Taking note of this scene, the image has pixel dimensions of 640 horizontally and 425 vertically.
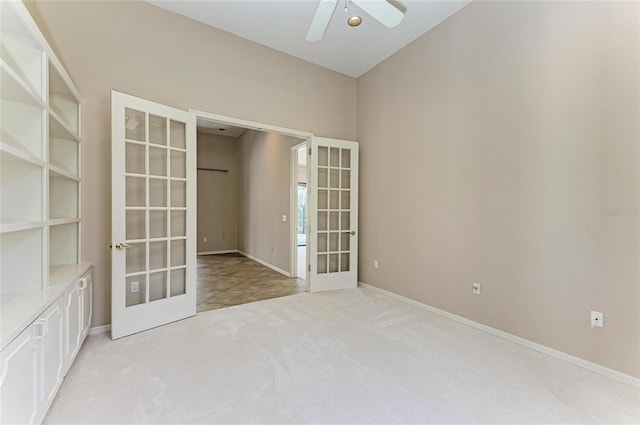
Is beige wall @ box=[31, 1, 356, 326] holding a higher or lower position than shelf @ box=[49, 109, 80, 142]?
higher

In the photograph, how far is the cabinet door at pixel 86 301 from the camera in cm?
221

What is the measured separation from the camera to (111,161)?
2537mm

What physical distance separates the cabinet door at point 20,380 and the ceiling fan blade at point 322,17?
262 cm

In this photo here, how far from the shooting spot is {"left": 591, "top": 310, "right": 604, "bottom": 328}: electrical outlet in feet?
6.62

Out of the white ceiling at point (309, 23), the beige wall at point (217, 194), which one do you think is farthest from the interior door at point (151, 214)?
the beige wall at point (217, 194)

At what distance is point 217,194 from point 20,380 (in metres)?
6.67

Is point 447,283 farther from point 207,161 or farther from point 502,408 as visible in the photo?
point 207,161

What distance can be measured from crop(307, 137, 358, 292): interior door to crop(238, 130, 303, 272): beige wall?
1.06 m

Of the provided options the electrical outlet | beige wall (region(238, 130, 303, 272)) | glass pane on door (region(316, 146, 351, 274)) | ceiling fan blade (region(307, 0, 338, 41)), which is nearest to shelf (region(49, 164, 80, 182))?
ceiling fan blade (region(307, 0, 338, 41))

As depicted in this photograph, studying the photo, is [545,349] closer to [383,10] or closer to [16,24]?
[383,10]

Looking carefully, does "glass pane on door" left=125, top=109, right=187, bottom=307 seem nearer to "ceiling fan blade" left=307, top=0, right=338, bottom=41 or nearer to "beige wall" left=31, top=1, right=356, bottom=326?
"beige wall" left=31, top=1, right=356, bottom=326

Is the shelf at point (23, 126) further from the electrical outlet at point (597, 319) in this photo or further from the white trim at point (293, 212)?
the electrical outlet at point (597, 319)

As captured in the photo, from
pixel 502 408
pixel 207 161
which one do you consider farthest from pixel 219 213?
pixel 502 408

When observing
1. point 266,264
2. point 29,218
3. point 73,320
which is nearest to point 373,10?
point 29,218
